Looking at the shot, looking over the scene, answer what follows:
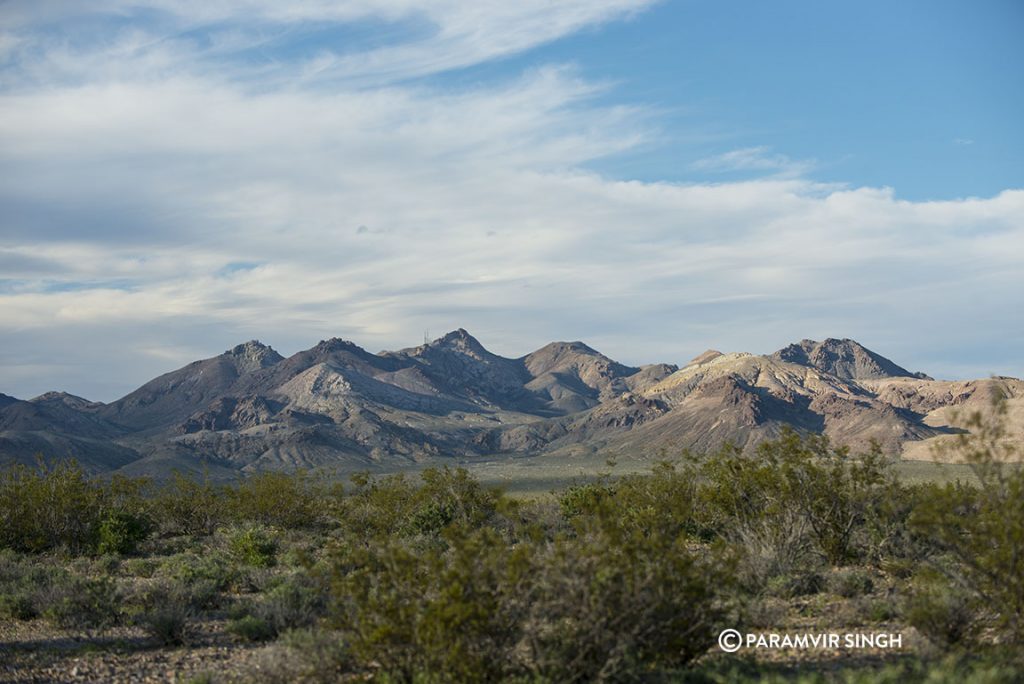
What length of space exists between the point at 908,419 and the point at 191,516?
15951 centimetres

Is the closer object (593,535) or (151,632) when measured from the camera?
(593,535)

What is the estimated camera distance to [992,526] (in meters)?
11.1

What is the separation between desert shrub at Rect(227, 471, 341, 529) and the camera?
32.6 meters

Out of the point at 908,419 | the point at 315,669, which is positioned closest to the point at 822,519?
the point at 315,669

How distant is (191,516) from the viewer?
106 ft

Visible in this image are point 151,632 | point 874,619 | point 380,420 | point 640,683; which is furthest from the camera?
point 380,420

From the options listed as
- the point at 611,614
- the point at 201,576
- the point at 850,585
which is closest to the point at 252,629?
the point at 201,576

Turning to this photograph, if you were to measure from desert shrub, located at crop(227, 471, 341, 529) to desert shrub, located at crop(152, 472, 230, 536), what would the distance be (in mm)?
558

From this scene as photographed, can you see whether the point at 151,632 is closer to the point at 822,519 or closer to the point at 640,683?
the point at 640,683

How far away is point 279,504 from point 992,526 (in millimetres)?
26431

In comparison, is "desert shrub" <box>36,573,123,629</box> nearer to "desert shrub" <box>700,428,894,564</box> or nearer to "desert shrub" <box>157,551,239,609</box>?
"desert shrub" <box>157,551,239,609</box>

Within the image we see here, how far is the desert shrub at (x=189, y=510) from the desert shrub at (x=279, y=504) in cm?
56

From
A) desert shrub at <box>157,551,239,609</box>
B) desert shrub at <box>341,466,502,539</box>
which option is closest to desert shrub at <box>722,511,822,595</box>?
desert shrub at <box>157,551,239,609</box>

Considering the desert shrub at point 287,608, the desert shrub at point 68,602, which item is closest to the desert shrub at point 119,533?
the desert shrub at point 68,602
